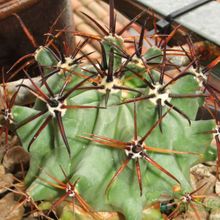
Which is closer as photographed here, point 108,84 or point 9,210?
point 108,84

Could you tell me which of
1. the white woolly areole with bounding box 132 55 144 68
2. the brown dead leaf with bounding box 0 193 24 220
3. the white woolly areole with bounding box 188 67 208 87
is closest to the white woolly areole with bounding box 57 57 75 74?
the white woolly areole with bounding box 132 55 144 68

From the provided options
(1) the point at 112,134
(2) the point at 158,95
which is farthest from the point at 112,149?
(2) the point at 158,95

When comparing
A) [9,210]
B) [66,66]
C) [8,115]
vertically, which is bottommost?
[9,210]

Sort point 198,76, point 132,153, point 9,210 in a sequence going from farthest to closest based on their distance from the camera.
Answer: point 9,210 < point 198,76 < point 132,153

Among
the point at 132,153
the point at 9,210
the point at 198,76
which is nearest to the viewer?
the point at 132,153

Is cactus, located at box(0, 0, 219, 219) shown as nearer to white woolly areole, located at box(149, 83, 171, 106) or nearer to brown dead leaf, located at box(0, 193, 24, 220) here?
white woolly areole, located at box(149, 83, 171, 106)

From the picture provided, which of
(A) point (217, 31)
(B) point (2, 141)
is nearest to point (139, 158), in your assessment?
(B) point (2, 141)

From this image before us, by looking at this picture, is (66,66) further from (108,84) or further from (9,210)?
(9,210)

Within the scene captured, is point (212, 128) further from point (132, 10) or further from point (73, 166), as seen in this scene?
point (132, 10)
